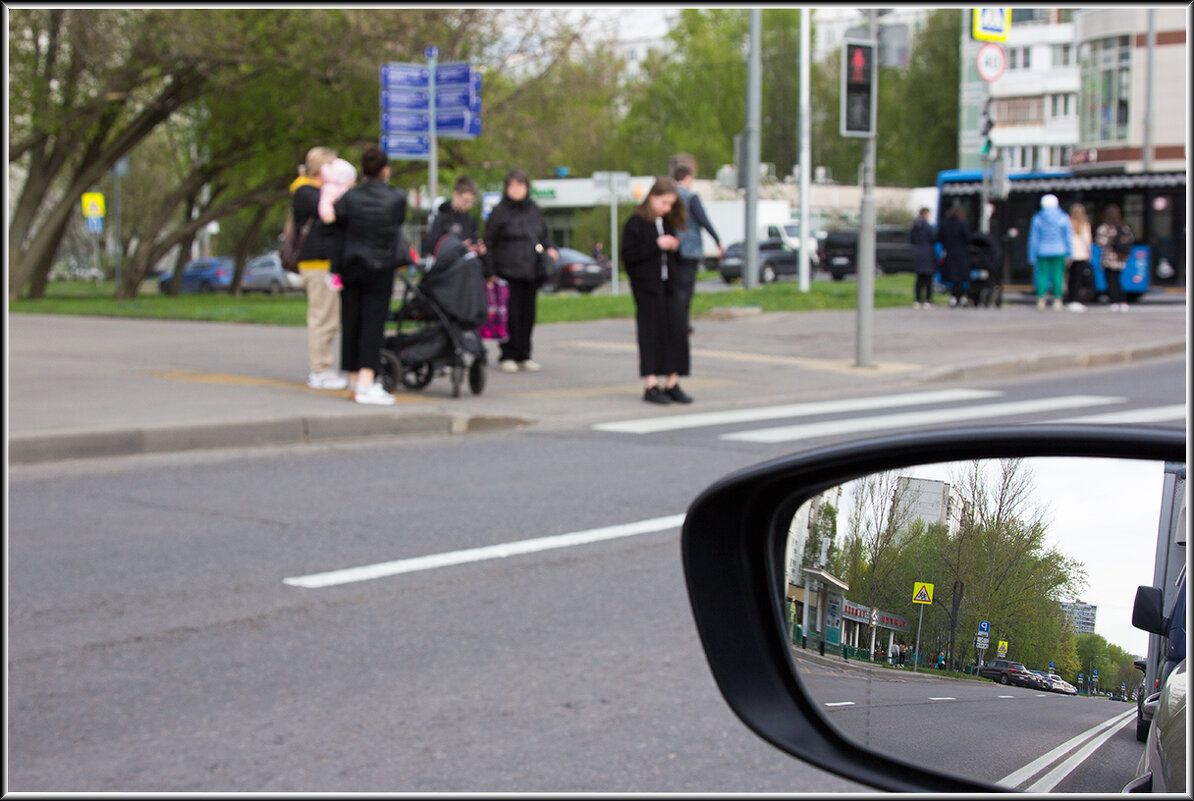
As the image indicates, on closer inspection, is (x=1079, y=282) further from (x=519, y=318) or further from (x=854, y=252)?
(x=854, y=252)

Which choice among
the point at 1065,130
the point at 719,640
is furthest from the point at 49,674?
the point at 1065,130

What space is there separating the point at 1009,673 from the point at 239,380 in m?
12.3

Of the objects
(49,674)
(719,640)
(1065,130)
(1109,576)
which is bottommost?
(49,674)

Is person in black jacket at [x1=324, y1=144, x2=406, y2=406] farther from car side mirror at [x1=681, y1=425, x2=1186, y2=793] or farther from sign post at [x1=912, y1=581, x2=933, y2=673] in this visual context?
sign post at [x1=912, y1=581, x2=933, y2=673]

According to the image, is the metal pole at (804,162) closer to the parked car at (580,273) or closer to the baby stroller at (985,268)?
the baby stroller at (985,268)

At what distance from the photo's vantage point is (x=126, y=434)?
9305 mm

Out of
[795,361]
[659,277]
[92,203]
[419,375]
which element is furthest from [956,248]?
[92,203]

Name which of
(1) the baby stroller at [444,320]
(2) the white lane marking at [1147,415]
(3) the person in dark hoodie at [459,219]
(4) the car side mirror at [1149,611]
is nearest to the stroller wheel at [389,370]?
(1) the baby stroller at [444,320]

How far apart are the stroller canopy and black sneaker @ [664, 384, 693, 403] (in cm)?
181

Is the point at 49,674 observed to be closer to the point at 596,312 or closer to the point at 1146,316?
the point at 596,312

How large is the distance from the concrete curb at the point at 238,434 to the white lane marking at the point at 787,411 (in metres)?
0.94

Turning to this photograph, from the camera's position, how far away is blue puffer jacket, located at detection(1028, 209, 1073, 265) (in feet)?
68.8

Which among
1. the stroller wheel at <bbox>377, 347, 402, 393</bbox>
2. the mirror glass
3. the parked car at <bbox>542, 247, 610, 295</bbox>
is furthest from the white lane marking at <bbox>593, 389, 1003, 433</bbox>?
the parked car at <bbox>542, 247, 610, 295</bbox>

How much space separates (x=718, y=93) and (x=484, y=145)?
50.7m
